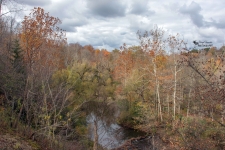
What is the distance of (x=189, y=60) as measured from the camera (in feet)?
27.0

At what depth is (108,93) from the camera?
2980 centimetres

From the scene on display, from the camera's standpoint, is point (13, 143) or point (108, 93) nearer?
point (13, 143)

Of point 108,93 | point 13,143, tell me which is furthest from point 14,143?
point 108,93

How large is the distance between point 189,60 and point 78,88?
1972 cm

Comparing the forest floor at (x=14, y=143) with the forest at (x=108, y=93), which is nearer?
the forest floor at (x=14, y=143)

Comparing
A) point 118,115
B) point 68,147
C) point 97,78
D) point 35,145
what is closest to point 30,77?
point 35,145

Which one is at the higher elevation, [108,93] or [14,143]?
[14,143]

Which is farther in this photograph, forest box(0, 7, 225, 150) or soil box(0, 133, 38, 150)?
forest box(0, 7, 225, 150)

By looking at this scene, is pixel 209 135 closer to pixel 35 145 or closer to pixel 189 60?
pixel 189 60

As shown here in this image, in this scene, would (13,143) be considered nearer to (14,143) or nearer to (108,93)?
(14,143)

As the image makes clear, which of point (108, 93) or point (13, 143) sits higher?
point (13, 143)

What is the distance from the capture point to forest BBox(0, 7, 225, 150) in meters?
6.65

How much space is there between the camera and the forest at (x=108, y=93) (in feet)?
21.8

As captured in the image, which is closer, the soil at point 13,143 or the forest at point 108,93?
the soil at point 13,143
